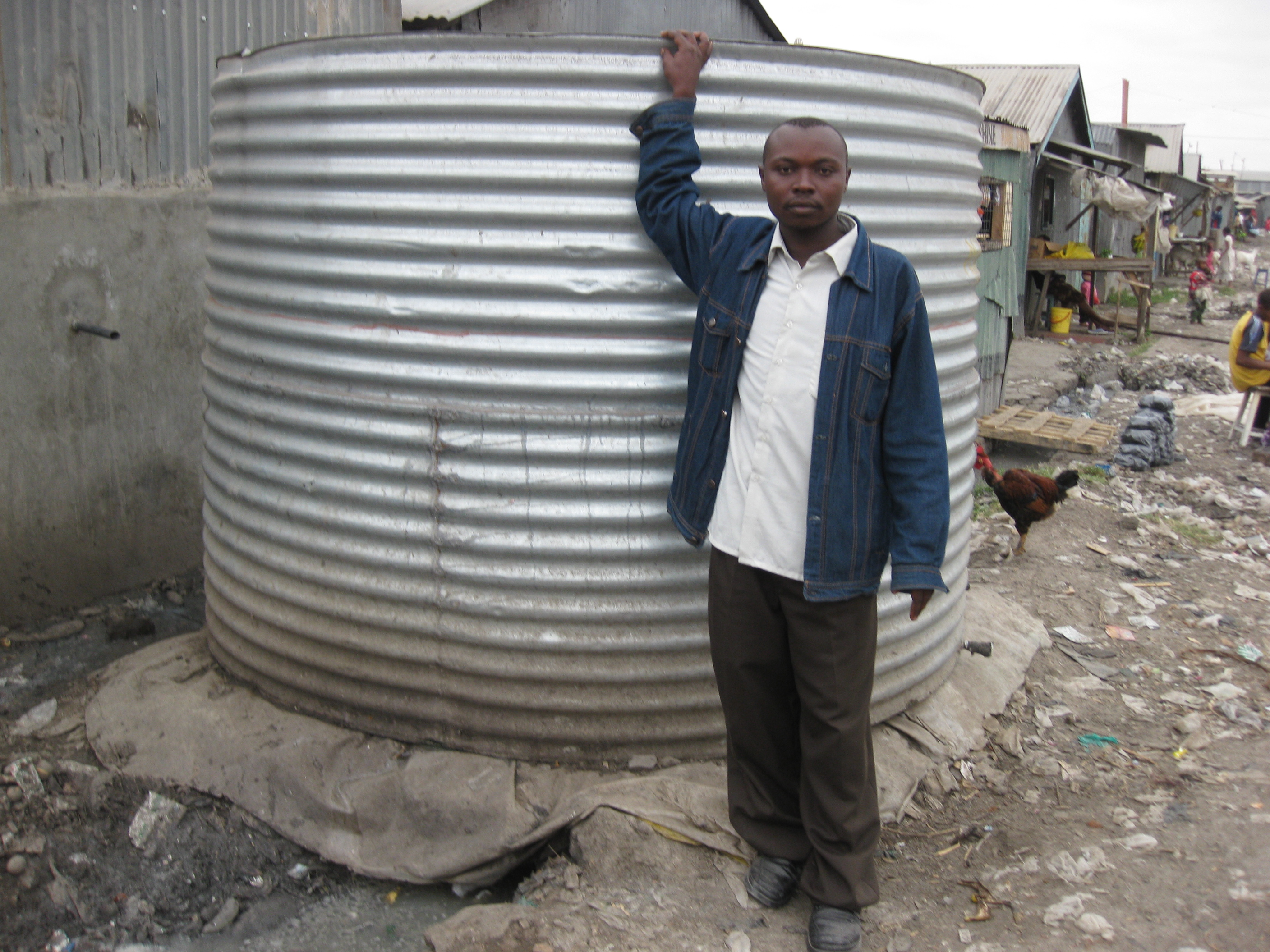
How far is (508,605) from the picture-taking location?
10.5ft

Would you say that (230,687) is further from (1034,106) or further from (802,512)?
(1034,106)

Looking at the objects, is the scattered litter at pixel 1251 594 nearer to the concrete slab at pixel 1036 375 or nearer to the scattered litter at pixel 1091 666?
the scattered litter at pixel 1091 666

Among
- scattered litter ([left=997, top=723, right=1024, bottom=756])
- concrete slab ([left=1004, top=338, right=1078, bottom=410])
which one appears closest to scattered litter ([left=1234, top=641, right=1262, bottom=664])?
scattered litter ([left=997, top=723, right=1024, bottom=756])

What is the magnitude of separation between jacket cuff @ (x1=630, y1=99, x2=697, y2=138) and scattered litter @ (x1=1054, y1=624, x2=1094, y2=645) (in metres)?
3.29

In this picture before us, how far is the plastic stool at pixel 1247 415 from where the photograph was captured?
1034 cm

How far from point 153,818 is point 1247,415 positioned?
11.0 meters

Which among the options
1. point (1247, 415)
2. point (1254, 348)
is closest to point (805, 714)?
point (1254, 348)

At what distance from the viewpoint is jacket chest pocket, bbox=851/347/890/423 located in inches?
99.2

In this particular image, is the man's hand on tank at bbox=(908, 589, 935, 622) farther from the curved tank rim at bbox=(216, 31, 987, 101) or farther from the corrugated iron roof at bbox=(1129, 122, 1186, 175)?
the corrugated iron roof at bbox=(1129, 122, 1186, 175)

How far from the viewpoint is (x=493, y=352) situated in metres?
3.06

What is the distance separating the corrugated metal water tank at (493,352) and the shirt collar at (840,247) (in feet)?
1.40

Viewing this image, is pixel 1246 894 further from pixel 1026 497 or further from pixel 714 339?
pixel 1026 497

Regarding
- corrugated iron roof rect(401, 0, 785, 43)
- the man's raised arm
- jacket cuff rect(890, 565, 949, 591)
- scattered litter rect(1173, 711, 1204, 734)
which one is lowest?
scattered litter rect(1173, 711, 1204, 734)

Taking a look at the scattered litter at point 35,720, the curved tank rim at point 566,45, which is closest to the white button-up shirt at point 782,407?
the curved tank rim at point 566,45
